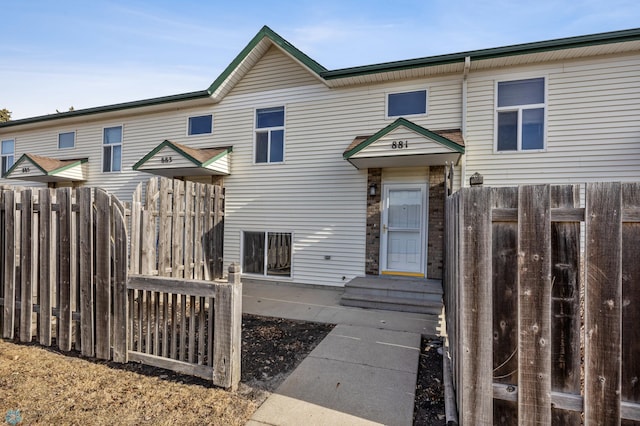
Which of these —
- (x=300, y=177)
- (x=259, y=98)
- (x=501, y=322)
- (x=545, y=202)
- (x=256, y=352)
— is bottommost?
(x=256, y=352)

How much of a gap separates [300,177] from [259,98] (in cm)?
280

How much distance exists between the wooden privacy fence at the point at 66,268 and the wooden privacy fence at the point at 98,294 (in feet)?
0.04

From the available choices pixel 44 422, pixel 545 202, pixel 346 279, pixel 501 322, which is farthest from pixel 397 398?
pixel 346 279

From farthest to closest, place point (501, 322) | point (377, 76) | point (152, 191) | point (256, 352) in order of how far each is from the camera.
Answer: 1. point (377, 76)
2. point (152, 191)
3. point (256, 352)
4. point (501, 322)

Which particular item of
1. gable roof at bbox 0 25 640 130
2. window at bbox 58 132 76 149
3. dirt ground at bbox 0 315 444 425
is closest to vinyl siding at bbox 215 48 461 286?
gable roof at bbox 0 25 640 130

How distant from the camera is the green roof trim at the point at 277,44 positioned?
26.8 ft

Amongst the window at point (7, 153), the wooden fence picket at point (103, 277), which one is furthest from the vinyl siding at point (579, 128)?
the window at point (7, 153)

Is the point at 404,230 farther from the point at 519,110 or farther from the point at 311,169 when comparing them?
the point at 519,110

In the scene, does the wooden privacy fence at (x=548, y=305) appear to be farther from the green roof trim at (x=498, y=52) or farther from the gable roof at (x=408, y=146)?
the green roof trim at (x=498, y=52)

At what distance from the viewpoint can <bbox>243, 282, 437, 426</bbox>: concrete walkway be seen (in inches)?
108

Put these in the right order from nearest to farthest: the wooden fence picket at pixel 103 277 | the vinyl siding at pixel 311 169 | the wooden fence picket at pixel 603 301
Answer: the wooden fence picket at pixel 603 301, the wooden fence picket at pixel 103 277, the vinyl siding at pixel 311 169

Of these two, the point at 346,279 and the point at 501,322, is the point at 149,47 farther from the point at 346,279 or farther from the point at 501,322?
the point at 501,322

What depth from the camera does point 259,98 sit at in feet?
30.1

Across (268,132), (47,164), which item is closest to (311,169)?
(268,132)
